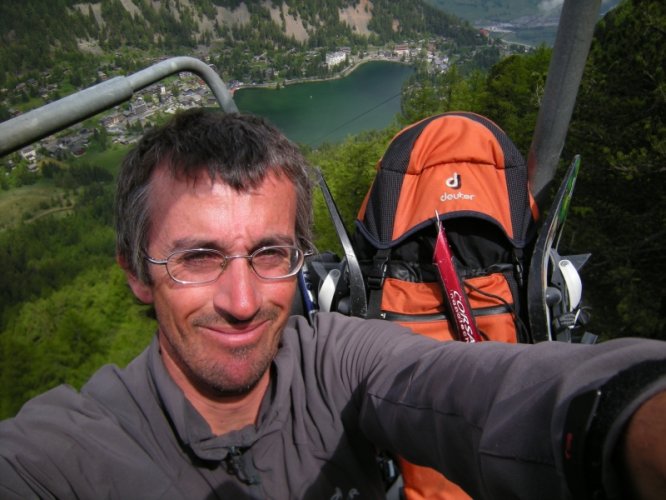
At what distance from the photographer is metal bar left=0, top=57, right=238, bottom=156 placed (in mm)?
1063

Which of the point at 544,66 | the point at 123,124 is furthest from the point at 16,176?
the point at 544,66

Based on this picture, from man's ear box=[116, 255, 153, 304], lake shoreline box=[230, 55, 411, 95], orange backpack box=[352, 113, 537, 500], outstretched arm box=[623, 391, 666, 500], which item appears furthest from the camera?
lake shoreline box=[230, 55, 411, 95]

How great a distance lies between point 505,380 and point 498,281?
136 centimetres

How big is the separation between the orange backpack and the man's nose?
1.04 meters

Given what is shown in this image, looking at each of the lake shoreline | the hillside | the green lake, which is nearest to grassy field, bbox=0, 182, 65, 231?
the hillside

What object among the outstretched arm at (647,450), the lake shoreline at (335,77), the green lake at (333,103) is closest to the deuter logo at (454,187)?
the outstretched arm at (647,450)

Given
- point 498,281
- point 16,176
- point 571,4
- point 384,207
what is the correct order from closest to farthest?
point 571,4, point 498,281, point 384,207, point 16,176

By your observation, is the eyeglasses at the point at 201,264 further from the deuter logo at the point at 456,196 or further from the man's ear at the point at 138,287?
the deuter logo at the point at 456,196

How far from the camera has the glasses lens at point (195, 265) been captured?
4.10 ft

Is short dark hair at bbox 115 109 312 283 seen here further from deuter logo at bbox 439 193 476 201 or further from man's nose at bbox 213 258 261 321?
deuter logo at bbox 439 193 476 201

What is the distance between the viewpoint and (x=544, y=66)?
528 inches

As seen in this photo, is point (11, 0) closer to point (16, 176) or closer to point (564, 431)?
point (16, 176)

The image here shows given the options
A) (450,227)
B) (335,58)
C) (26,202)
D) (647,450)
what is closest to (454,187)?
(450,227)

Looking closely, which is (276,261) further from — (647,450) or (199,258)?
(647,450)
